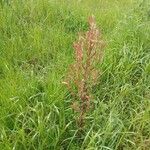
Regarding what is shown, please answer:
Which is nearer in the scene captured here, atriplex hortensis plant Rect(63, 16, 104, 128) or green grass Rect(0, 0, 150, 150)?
atriplex hortensis plant Rect(63, 16, 104, 128)

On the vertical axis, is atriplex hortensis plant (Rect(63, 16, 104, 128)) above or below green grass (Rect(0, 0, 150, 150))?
above

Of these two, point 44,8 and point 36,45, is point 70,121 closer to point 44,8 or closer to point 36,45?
point 36,45

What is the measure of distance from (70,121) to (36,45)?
1353 mm

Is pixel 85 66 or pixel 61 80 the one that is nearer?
pixel 85 66

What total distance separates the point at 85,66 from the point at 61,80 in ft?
1.92

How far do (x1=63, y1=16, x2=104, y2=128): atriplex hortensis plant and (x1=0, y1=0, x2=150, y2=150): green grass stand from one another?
0.15 metres

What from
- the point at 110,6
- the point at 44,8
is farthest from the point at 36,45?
the point at 110,6

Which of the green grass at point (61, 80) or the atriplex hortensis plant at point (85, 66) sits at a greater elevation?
the atriplex hortensis plant at point (85, 66)

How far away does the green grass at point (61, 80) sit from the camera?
288 cm

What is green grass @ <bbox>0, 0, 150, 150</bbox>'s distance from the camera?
9.45 feet

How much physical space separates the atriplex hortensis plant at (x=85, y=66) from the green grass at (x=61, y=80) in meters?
0.15

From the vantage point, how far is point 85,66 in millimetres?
2779

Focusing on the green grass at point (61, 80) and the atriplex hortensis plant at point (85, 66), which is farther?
the green grass at point (61, 80)

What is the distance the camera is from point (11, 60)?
389 cm
